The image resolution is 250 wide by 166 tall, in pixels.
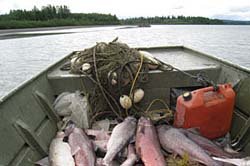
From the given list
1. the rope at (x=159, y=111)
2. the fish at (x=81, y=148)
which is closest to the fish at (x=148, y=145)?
the rope at (x=159, y=111)

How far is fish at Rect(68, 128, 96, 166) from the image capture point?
11.2ft

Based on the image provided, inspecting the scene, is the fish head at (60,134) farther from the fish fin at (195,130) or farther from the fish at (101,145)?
the fish fin at (195,130)

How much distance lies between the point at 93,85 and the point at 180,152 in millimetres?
1812

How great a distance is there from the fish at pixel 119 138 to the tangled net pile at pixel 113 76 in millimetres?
496

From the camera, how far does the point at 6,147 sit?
3076 mm

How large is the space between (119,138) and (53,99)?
4.88 ft

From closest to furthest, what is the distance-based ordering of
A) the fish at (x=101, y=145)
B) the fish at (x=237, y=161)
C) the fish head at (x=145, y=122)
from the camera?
the fish at (x=237, y=161), the fish at (x=101, y=145), the fish head at (x=145, y=122)

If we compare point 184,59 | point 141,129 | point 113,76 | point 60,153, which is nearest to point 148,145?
point 141,129

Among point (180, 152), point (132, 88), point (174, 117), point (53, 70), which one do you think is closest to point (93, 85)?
point (132, 88)

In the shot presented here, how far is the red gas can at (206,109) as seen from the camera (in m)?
3.92

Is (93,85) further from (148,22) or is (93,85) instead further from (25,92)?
(148,22)

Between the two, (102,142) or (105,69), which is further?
(105,69)

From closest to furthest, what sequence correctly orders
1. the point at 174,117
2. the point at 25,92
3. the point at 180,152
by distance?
the point at 180,152 → the point at 25,92 → the point at 174,117

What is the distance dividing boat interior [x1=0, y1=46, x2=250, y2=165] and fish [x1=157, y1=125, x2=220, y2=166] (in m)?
0.84
